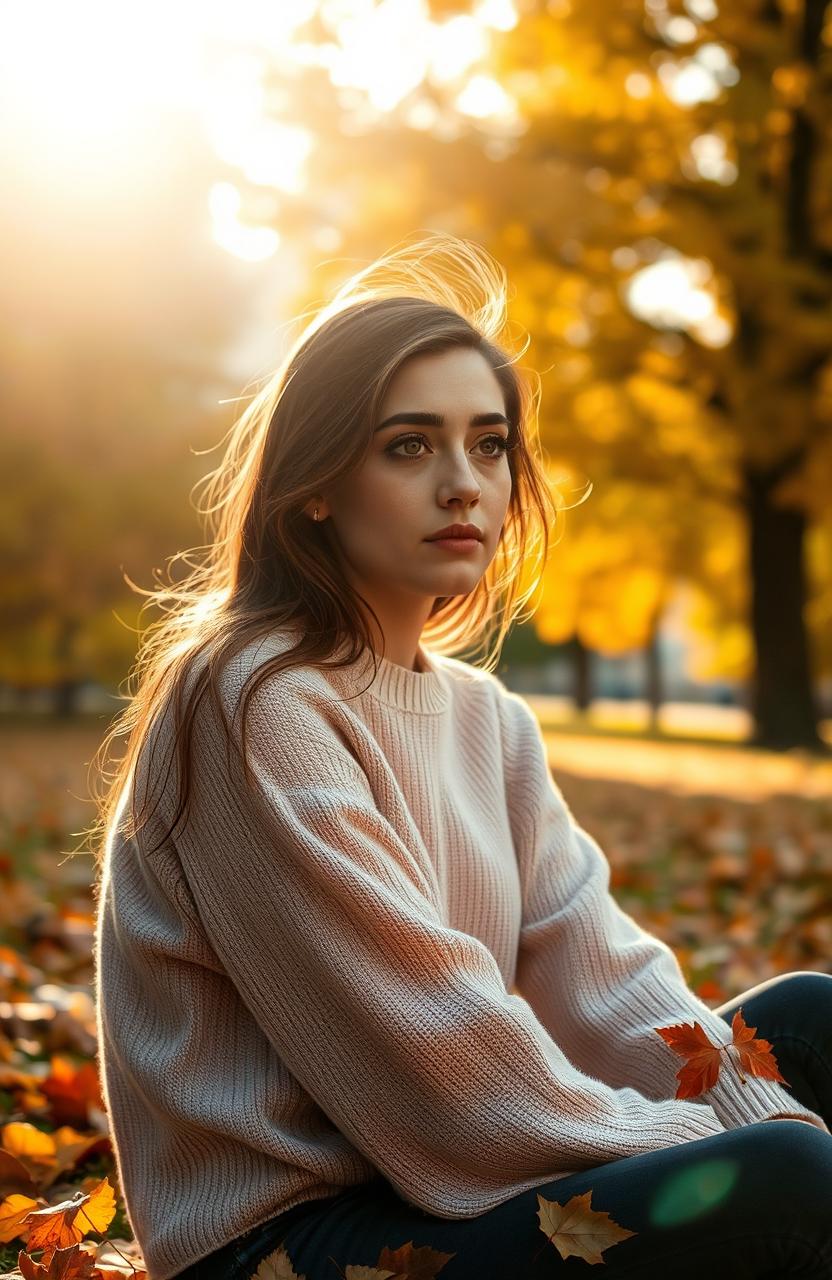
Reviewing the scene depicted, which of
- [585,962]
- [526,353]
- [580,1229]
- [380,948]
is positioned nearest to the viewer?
[580,1229]

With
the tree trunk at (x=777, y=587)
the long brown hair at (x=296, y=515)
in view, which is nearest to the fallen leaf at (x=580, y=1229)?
the long brown hair at (x=296, y=515)

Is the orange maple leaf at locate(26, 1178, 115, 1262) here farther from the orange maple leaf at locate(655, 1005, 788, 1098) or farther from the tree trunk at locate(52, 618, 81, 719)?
the tree trunk at locate(52, 618, 81, 719)

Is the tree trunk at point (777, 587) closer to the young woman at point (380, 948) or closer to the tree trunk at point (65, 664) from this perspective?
the tree trunk at point (65, 664)

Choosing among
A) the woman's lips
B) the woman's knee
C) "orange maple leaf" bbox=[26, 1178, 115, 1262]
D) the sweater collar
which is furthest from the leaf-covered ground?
the woman's lips

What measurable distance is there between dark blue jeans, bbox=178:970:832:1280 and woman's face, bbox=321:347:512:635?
2.81ft

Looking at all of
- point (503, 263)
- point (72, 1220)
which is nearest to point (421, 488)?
point (72, 1220)

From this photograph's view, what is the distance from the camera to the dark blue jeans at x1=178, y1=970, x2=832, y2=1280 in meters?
1.59

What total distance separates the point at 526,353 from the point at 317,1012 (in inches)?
265

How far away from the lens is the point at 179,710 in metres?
1.90

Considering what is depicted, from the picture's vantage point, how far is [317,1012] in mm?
1749

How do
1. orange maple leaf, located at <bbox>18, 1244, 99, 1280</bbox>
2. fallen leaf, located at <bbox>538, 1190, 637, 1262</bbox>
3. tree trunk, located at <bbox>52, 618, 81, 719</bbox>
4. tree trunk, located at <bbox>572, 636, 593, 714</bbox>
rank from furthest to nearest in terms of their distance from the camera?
tree trunk, located at <bbox>572, 636, 593, 714</bbox>, tree trunk, located at <bbox>52, 618, 81, 719</bbox>, orange maple leaf, located at <bbox>18, 1244, 99, 1280</bbox>, fallen leaf, located at <bbox>538, 1190, 637, 1262</bbox>

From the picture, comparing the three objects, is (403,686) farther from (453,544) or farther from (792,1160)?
(792,1160)

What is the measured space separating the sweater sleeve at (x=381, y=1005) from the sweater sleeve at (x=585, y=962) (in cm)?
31

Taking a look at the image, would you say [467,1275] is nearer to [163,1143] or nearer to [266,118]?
[163,1143]
